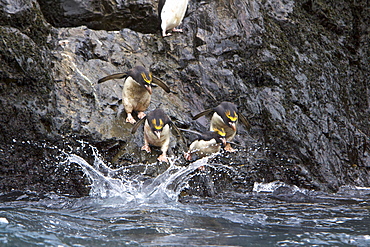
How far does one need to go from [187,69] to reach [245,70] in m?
0.97

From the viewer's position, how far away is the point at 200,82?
8.38 meters

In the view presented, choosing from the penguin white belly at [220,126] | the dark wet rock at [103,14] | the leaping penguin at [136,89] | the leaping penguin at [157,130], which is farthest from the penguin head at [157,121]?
the dark wet rock at [103,14]

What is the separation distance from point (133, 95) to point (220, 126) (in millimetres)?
1343

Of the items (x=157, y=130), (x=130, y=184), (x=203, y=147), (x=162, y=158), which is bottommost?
(x=130, y=184)

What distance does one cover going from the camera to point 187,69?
27.9 feet

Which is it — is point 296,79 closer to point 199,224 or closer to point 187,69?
point 187,69

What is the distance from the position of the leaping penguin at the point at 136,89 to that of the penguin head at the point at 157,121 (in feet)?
1.22

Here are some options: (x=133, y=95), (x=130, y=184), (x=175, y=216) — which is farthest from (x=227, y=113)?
(x=175, y=216)

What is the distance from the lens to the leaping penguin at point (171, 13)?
8.50m

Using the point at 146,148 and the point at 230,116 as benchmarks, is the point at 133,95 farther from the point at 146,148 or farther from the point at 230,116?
the point at 230,116

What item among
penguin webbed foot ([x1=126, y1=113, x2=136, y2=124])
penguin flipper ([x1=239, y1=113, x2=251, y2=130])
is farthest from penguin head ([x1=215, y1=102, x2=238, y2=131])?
penguin webbed foot ([x1=126, y1=113, x2=136, y2=124])

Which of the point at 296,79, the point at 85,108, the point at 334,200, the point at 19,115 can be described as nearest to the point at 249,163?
the point at 334,200

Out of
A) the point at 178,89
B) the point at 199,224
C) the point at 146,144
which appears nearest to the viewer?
the point at 199,224

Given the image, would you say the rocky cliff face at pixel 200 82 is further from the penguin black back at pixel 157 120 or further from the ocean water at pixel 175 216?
the penguin black back at pixel 157 120
